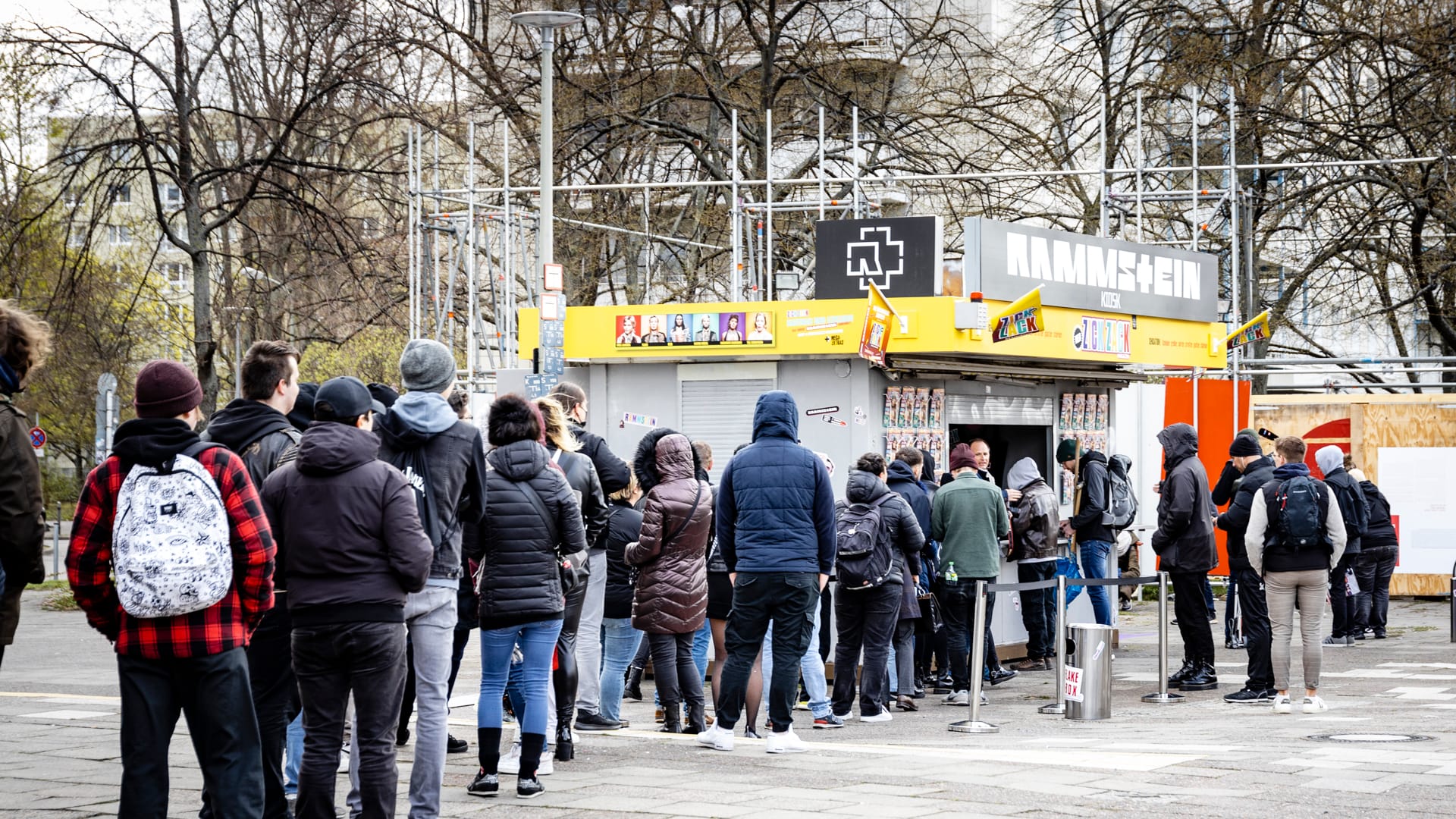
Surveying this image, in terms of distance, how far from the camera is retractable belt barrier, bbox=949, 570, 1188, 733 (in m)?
10.4

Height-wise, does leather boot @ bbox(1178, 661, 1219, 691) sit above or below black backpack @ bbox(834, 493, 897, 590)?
below

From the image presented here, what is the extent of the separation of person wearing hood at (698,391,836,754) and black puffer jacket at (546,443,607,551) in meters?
→ 0.68

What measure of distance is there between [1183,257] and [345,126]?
504 inches

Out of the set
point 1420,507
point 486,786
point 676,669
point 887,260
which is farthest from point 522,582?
point 1420,507

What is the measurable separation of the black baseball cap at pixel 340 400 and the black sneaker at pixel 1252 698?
24.7ft

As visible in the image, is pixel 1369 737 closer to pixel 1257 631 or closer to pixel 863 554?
pixel 1257 631

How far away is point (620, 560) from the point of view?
10156 millimetres

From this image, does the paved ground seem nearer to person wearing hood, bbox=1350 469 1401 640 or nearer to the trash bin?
the trash bin

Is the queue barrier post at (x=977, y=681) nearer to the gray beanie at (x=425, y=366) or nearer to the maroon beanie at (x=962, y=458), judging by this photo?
the maroon beanie at (x=962, y=458)

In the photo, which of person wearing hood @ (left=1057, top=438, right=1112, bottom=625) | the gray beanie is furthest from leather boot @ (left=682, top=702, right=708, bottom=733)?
person wearing hood @ (left=1057, top=438, right=1112, bottom=625)

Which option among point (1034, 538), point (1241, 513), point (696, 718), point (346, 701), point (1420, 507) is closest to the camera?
point (346, 701)

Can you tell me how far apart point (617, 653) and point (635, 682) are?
2026 millimetres

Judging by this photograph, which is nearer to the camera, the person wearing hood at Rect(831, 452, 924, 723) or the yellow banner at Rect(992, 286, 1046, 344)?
the person wearing hood at Rect(831, 452, 924, 723)

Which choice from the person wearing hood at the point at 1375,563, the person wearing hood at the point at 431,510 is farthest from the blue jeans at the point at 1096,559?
the person wearing hood at the point at 431,510
